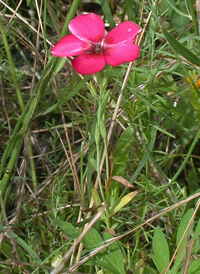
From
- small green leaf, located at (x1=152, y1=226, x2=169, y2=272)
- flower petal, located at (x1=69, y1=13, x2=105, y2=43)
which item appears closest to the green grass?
small green leaf, located at (x1=152, y1=226, x2=169, y2=272)

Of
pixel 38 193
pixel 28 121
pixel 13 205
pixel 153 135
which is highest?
pixel 28 121

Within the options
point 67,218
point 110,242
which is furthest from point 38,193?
point 110,242

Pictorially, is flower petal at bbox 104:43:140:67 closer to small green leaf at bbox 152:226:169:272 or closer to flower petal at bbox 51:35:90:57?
flower petal at bbox 51:35:90:57

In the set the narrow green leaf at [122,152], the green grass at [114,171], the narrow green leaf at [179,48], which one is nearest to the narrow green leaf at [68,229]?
the green grass at [114,171]

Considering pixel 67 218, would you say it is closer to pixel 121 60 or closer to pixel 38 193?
pixel 38 193

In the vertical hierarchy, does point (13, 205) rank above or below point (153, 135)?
below

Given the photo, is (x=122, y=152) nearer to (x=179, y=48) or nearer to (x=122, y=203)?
(x=122, y=203)
